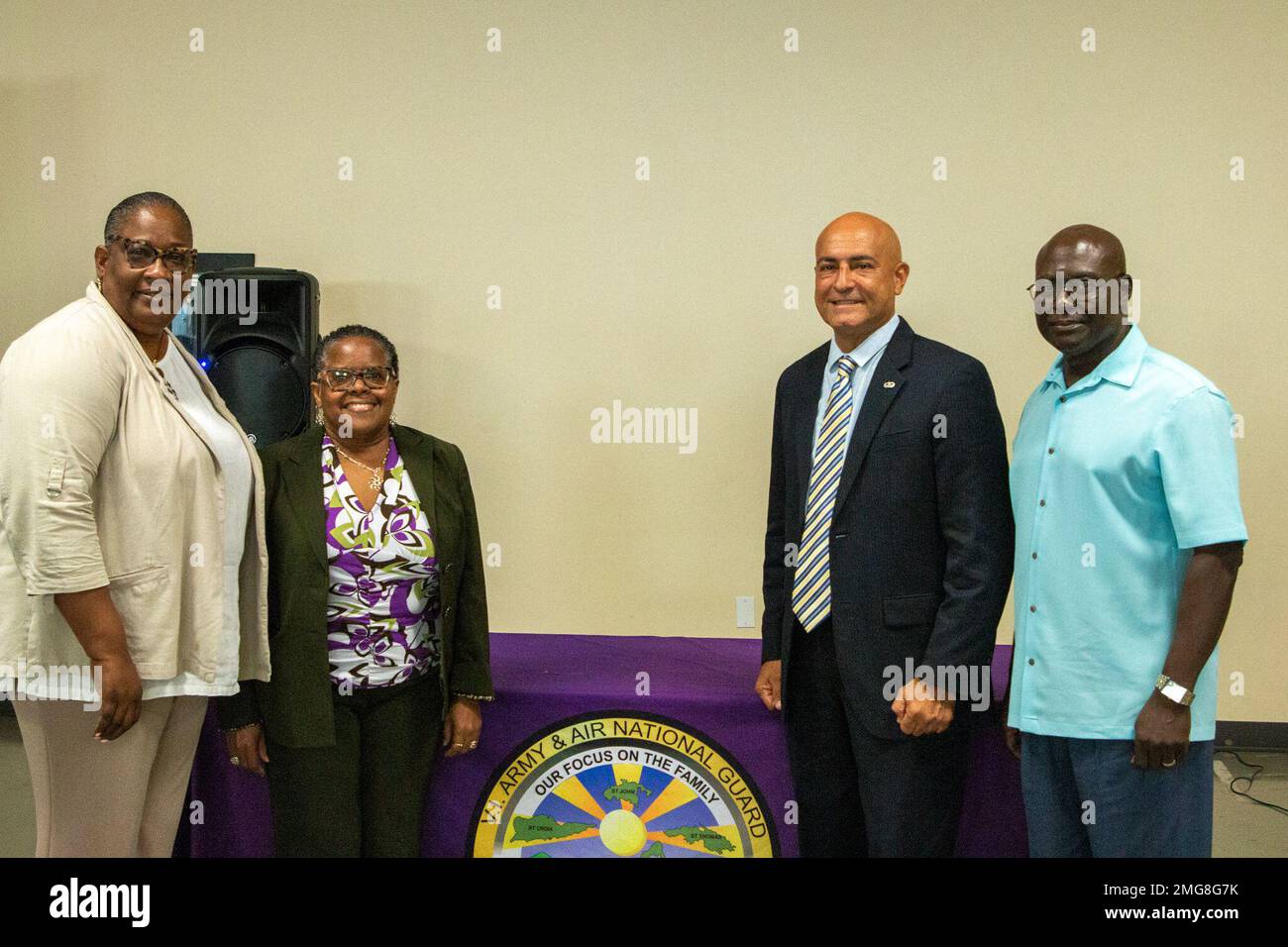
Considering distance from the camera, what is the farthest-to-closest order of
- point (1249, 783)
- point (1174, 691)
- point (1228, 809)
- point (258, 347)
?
point (1249, 783)
point (1228, 809)
point (258, 347)
point (1174, 691)

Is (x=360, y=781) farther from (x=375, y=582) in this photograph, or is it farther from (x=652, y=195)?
(x=652, y=195)

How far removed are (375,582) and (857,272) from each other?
1168 mm

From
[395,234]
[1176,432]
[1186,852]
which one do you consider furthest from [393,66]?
[1186,852]

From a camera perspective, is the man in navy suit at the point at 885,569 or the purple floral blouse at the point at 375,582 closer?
the man in navy suit at the point at 885,569

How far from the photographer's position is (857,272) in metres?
2.22

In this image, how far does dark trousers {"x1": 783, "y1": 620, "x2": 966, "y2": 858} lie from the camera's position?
84.3 inches

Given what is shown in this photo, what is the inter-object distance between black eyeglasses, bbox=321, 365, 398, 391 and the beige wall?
6.87ft

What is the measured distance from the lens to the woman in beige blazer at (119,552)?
75.2 inches

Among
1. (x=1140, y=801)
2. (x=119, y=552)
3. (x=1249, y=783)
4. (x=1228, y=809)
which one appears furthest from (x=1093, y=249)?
(x=1249, y=783)

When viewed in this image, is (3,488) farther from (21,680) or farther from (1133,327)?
(1133,327)

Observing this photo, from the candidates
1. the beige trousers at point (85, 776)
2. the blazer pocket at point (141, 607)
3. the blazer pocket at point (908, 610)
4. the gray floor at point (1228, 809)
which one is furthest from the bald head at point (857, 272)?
the gray floor at point (1228, 809)

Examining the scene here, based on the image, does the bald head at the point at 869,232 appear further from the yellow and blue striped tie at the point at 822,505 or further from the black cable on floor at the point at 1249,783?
the black cable on floor at the point at 1249,783

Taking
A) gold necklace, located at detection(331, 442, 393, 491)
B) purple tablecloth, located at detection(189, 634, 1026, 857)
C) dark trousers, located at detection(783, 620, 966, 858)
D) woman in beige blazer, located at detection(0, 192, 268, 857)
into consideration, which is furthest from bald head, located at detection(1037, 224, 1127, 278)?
woman in beige blazer, located at detection(0, 192, 268, 857)

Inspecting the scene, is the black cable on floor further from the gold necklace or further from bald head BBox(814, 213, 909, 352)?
the gold necklace
